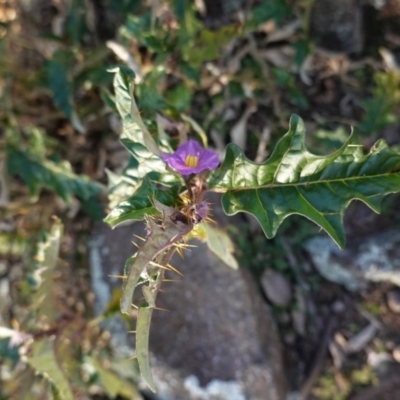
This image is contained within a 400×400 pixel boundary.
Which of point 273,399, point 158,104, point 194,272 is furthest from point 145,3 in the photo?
point 273,399

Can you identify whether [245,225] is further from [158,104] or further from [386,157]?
[386,157]

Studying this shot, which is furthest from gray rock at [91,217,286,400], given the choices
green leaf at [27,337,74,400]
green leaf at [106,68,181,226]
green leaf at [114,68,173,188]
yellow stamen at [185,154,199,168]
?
yellow stamen at [185,154,199,168]

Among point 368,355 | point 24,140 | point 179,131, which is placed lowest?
point 368,355

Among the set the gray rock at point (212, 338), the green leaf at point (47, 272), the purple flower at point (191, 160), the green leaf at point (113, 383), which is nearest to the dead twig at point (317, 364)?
the gray rock at point (212, 338)

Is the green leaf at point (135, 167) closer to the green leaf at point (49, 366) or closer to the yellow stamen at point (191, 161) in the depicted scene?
the yellow stamen at point (191, 161)

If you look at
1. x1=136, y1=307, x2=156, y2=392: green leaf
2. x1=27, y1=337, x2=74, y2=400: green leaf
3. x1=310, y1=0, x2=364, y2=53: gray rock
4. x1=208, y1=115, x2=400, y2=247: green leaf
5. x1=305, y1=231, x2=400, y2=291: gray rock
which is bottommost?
x1=305, y1=231, x2=400, y2=291: gray rock

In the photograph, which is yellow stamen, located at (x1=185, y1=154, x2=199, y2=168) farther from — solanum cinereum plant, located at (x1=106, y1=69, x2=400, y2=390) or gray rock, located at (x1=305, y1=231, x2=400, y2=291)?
gray rock, located at (x1=305, y1=231, x2=400, y2=291)

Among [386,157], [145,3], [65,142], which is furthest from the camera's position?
[65,142]
